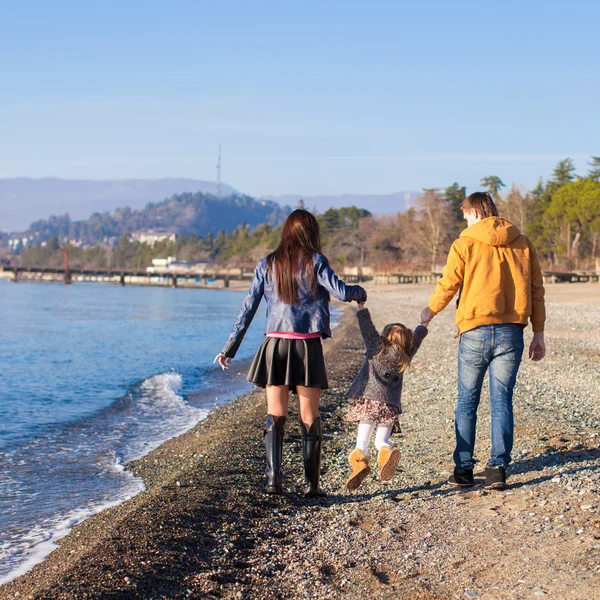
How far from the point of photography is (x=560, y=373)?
12648 millimetres

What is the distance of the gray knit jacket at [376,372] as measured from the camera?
570cm

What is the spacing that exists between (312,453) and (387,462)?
21.3 inches

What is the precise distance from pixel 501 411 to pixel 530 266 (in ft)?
3.44

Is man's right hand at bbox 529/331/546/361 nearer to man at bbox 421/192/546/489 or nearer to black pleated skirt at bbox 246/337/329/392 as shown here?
→ man at bbox 421/192/546/489

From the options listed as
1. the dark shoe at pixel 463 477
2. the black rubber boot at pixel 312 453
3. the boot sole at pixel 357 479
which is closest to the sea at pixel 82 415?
the black rubber boot at pixel 312 453

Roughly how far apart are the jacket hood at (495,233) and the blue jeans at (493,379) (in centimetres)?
59

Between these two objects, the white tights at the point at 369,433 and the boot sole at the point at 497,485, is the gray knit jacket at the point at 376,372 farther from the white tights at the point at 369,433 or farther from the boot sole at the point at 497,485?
the boot sole at the point at 497,485

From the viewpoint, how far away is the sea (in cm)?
720

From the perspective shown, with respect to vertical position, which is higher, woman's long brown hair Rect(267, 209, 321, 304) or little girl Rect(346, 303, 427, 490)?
woman's long brown hair Rect(267, 209, 321, 304)

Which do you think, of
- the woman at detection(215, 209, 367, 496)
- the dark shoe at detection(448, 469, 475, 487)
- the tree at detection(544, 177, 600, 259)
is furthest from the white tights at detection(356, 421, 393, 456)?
the tree at detection(544, 177, 600, 259)

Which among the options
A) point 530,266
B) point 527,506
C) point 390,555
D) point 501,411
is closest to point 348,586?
point 390,555

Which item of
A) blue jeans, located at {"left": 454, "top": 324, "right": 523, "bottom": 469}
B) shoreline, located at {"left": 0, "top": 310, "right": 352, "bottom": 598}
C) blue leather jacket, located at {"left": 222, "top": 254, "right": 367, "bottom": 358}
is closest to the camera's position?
shoreline, located at {"left": 0, "top": 310, "right": 352, "bottom": 598}

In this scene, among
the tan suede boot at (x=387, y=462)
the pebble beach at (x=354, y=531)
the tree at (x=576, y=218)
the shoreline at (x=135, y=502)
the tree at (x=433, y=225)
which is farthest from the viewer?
the tree at (x=433, y=225)

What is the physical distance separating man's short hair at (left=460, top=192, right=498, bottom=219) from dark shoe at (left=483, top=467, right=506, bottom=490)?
179 centimetres
